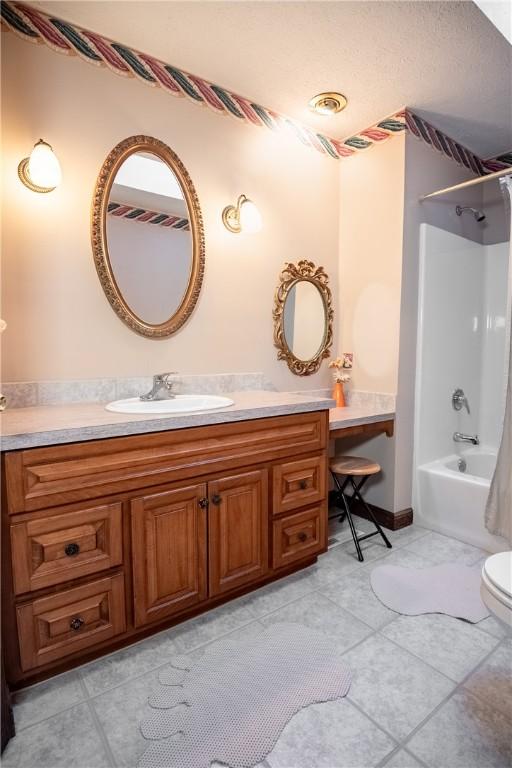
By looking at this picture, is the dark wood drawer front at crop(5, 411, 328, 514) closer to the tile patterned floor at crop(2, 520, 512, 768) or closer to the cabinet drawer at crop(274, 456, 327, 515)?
the cabinet drawer at crop(274, 456, 327, 515)

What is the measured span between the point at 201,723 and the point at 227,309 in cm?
177

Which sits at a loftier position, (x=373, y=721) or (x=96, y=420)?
(x=96, y=420)

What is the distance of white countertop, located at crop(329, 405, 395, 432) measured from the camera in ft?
7.33

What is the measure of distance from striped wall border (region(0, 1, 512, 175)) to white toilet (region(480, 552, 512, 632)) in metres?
2.31

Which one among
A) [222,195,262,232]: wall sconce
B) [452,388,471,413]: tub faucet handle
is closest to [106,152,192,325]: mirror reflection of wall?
[222,195,262,232]: wall sconce

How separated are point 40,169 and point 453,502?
8.78 feet

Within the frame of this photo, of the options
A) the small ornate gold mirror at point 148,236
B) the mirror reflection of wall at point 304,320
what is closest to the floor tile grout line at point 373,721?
the small ornate gold mirror at point 148,236

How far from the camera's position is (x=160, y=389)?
190 centimetres

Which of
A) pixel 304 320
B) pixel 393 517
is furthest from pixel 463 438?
pixel 304 320

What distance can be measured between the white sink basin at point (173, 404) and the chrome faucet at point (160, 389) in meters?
0.02

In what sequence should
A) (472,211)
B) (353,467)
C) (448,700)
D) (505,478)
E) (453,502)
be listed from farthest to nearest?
(472,211) → (453,502) → (353,467) → (505,478) → (448,700)

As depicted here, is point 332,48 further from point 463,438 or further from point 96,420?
point 463,438

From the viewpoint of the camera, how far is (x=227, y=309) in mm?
2281

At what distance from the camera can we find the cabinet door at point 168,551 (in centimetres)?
149
